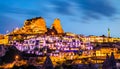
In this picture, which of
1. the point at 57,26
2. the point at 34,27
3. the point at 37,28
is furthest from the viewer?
the point at 57,26

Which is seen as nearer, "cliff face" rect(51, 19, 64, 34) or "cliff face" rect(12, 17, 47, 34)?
"cliff face" rect(12, 17, 47, 34)

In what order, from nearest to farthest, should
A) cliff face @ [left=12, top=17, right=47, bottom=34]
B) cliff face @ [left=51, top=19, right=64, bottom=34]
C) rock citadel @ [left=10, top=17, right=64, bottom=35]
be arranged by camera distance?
rock citadel @ [left=10, top=17, right=64, bottom=35] → cliff face @ [left=12, top=17, right=47, bottom=34] → cliff face @ [left=51, top=19, right=64, bottom=34]

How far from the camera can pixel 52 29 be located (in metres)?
155

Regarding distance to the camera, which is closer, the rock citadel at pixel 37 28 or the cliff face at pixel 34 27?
the rock citadel at pixel 37 28

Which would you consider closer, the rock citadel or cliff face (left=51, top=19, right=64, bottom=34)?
the rock citadel

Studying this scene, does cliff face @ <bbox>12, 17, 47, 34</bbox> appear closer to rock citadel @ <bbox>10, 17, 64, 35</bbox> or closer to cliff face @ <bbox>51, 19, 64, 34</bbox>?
rock citadel @ <bbox>10, 17, 64, 35</bbox>

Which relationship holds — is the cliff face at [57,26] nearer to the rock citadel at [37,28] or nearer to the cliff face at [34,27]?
the rock citadel at [37,28]

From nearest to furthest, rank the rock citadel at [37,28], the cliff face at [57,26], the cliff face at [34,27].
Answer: the rock citadel at [37,28]
the cliff face at [34,27]
the cliff face at [57,26]

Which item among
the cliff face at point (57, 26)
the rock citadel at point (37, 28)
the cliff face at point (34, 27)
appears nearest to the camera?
the rock citadel at point (37, 28)

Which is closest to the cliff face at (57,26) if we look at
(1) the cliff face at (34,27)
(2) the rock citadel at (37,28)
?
(2) the rock citadel at (37,28)

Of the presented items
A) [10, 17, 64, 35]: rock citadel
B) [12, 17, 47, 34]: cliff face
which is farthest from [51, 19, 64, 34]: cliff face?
[12, 17, 47, 34]: cliff face

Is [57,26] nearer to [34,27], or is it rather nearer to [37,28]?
[37,28]

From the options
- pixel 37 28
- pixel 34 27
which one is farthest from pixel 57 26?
pixel 34 27

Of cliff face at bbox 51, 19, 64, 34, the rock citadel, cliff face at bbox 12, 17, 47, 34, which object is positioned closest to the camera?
the rock citadel
